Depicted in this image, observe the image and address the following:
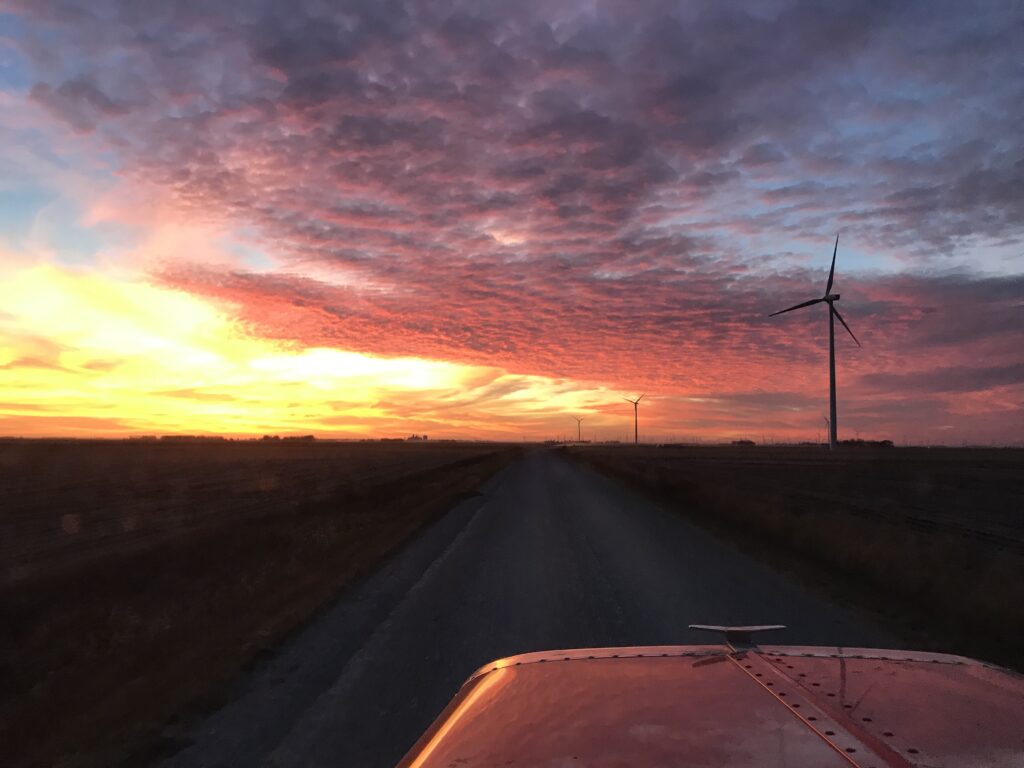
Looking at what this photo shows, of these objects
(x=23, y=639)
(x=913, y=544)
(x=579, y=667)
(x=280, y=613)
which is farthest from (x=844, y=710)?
(x=913, y=544)

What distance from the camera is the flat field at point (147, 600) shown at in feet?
21.6

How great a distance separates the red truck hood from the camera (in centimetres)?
209

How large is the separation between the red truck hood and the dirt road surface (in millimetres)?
2925

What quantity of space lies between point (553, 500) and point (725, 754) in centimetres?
2702

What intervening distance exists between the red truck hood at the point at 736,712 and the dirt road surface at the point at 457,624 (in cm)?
292

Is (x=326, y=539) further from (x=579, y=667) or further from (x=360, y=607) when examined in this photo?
(x=579, y=667)

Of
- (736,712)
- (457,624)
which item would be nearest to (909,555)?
(457,624)

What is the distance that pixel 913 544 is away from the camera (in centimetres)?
1579

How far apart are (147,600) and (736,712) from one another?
13403mm

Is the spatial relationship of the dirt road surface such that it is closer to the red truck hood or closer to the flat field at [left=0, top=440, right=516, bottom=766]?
the flat field at [left=0, top=440, right=516, bottom=766]

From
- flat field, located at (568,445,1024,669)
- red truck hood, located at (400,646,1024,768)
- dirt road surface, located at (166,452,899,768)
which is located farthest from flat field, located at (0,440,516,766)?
flat field, located at (568,445,1024,669)

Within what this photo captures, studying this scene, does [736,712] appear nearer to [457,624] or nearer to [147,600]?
[457,624]

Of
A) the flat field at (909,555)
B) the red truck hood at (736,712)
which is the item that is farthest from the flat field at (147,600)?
the flat field at (909,555)

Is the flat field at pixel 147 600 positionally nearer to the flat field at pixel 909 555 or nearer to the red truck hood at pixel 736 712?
the red truck hood at pixel 736 712
